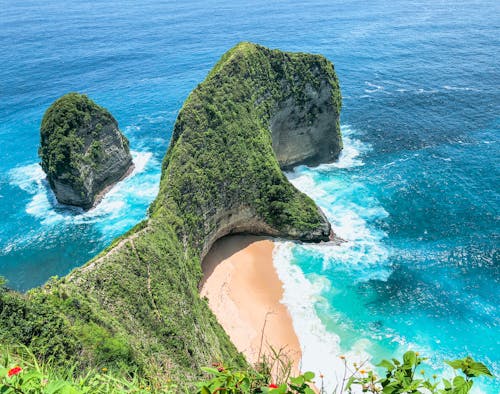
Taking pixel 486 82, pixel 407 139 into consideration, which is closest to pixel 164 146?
pixel 407 139

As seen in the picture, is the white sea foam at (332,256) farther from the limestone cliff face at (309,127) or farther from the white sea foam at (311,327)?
the limestone cliff face at (309,127)

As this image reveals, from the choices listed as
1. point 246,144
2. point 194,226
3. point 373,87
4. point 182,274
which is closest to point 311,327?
point 182,274

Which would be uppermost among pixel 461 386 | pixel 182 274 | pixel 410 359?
pixel 461 386

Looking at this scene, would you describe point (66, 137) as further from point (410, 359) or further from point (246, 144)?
point (410, 359)

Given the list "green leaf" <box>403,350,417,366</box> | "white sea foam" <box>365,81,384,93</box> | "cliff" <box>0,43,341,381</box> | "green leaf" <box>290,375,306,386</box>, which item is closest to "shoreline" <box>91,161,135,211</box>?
"cliff" <box>0,43,341,381</box>

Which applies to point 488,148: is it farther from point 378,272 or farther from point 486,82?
point 378,272

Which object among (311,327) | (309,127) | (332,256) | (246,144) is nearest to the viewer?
(311,327)

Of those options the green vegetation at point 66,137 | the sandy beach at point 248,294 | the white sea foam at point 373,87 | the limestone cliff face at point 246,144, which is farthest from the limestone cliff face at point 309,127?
the white sea foam at point 373,87
